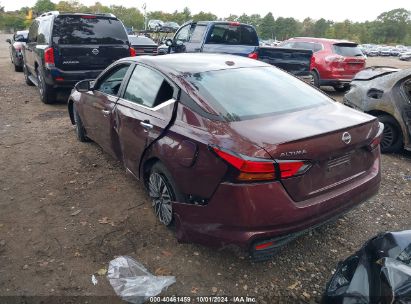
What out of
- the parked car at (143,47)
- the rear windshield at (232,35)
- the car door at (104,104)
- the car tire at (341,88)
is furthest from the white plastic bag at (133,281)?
the parked car at (143,47)

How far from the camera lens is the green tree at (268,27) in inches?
3944

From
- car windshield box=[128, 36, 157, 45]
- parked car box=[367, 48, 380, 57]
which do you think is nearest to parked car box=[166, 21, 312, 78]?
car windshield box=[128, 36, 157, 45]

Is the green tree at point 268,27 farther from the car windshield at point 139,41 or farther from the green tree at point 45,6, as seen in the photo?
the car windshield at point 139,41

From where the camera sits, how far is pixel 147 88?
3.69 m

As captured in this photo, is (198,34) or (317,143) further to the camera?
(198,34)

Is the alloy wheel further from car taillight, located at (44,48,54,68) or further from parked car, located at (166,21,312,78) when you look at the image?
parked car, located at (166,21,312,78)

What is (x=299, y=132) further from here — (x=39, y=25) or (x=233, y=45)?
(x=39, y=25)

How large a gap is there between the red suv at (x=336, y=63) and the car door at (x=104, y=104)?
7.19 meters

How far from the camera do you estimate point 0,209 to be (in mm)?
3912

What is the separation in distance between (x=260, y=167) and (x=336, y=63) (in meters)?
8.80

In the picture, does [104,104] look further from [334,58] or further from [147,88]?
[334,58]

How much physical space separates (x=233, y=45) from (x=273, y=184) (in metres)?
7.98

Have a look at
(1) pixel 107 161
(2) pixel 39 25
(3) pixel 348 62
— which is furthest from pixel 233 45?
(1) pixel 107 161

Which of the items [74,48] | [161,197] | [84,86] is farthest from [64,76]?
[161,197]
